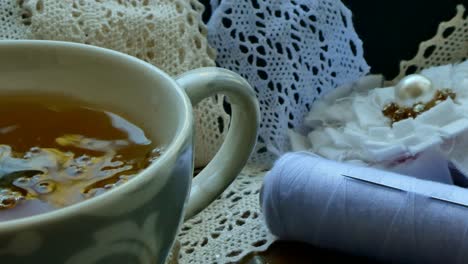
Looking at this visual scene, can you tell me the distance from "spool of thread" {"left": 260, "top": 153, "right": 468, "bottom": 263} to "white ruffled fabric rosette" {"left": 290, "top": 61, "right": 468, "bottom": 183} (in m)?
0.07

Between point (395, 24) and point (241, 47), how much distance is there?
0.15m

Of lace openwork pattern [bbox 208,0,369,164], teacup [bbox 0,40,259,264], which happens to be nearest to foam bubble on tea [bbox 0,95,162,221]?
teacup [bbox 0,40,259,264]

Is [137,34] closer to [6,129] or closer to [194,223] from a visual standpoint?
[194,223]

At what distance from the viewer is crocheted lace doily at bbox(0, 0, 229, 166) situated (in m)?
0.49

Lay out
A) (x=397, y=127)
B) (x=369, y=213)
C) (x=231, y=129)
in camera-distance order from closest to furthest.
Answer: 1. (x=231, y=129)
2. (x=369, y=213)
3. (x=397, y=127)

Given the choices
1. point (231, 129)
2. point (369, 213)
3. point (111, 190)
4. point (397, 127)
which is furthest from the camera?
point (397, 127)

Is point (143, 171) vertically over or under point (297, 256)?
over

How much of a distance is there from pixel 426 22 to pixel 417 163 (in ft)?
0.55

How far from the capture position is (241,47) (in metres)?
0.56

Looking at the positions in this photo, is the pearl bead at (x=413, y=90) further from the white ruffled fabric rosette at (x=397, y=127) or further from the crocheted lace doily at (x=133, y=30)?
the crocheted lace doily at (x=133, y=30)

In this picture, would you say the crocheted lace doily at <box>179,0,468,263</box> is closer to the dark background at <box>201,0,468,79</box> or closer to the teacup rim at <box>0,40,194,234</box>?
the dark background at <box>201,0,468,79</box>

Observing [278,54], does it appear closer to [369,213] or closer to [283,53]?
[283,53]

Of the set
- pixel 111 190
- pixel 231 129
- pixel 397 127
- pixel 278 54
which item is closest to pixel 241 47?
pixel 278 54

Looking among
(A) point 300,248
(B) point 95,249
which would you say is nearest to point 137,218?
(B) point 95,249
